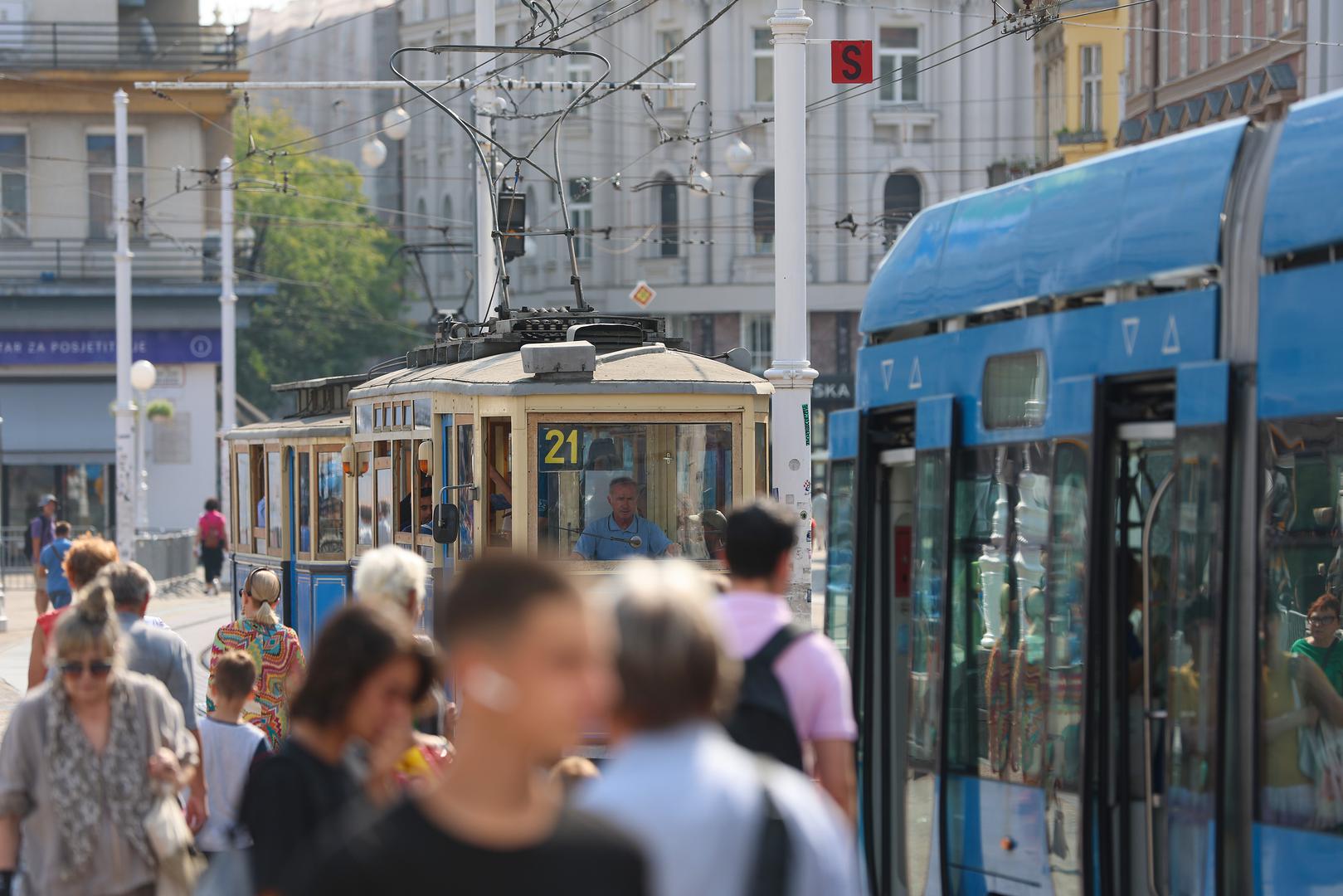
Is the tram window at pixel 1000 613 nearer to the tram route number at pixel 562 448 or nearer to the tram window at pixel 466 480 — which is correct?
the tram route number at pixel 562 448

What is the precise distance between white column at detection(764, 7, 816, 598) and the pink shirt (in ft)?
28.7

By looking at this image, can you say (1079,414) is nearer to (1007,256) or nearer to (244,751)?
(1007,256)

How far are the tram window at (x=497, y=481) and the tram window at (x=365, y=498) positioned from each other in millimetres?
2334

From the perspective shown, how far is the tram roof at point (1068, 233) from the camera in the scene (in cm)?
643

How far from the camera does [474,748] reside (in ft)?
10.5

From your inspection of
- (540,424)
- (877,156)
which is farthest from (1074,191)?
(877,156)

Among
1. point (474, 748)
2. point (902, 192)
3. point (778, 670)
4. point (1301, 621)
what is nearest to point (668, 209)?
point (902, 192)

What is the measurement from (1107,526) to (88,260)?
4059cm

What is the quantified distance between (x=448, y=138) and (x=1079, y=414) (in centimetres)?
6094

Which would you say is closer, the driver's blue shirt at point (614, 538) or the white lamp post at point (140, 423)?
the driver's blue shirt at point (614, 538)

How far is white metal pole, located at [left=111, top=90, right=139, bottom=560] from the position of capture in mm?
31266

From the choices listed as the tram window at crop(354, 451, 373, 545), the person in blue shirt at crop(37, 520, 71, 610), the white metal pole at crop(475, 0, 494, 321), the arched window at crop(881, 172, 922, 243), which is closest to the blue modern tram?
the tram window at crop(354, 451, 373, 545)

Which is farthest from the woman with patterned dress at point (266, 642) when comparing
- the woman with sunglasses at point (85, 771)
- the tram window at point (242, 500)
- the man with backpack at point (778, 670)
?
the tram window at point (242, 500)

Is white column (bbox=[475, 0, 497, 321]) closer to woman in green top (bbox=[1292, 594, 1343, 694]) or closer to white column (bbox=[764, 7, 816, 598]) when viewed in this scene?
white column (bbox=[764, 7, 816, 598])
